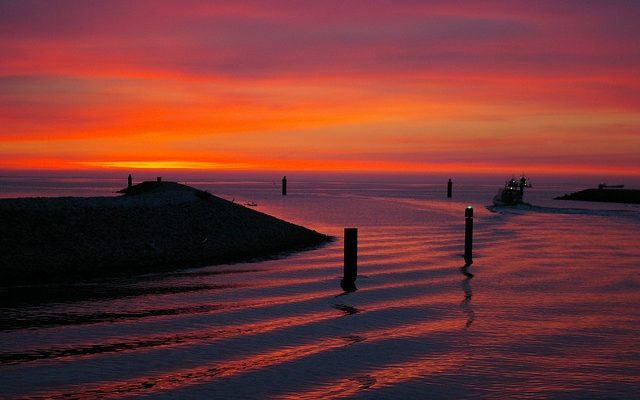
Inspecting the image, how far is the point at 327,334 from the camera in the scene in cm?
1293

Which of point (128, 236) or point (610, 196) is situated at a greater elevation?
point (610, 196)

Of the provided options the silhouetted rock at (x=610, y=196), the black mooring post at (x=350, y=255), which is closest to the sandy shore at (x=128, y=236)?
the black mooring post at (x=350, y=255)

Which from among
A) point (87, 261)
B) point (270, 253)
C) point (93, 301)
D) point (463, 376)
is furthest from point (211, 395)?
point (270, 253)

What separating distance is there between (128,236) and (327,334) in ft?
43.4

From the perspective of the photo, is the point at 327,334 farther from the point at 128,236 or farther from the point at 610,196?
the point at 610,196

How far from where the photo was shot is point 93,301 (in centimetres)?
1563

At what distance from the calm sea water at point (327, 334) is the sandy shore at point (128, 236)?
2.06 metres

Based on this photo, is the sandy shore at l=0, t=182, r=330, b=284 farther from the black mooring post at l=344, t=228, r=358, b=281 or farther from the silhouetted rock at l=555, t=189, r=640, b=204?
the silhouetted rock at l=555, t=189, r=640, b=204

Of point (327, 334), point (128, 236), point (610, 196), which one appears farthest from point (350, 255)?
point (610, 196)

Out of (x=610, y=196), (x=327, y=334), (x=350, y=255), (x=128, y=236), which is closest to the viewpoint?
(x=327, y=334)

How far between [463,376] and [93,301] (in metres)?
8.76

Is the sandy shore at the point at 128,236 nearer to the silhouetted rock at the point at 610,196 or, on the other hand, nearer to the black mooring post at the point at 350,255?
the black mooring post at the point at 350,255

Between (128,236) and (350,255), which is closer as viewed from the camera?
(350,255)

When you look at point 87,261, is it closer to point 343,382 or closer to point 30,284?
point 30,284
